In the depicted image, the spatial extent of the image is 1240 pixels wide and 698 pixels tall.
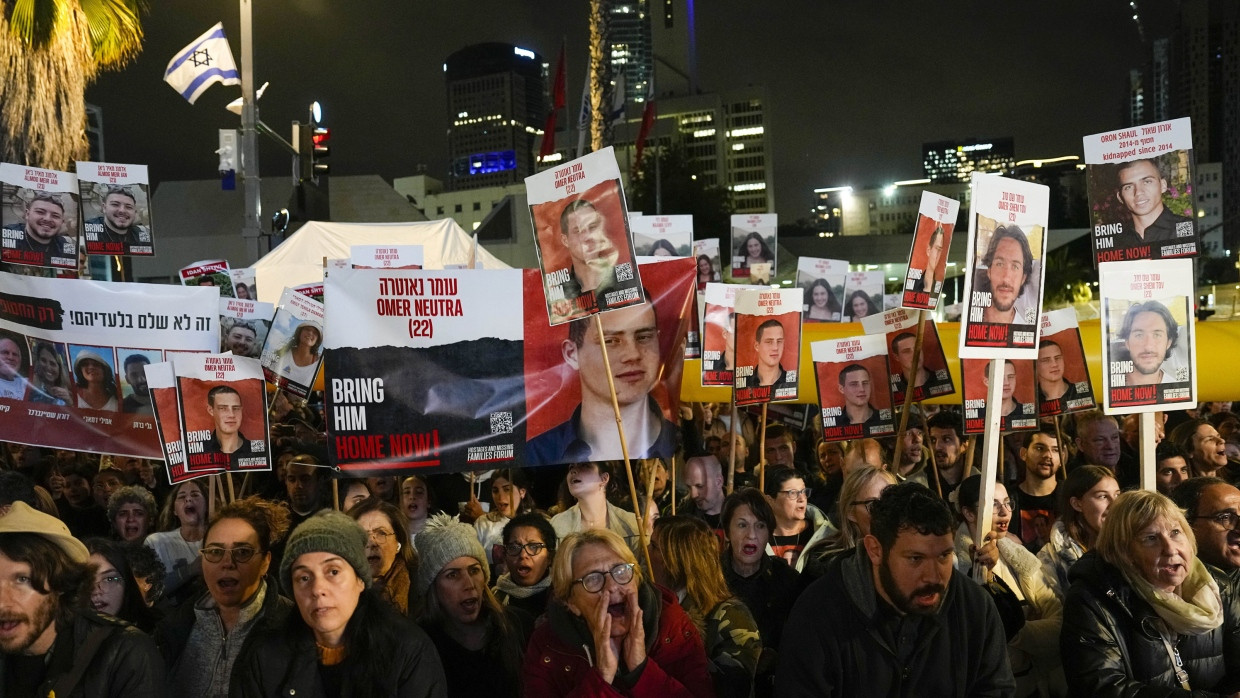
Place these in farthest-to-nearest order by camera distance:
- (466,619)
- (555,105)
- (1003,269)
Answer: (555,105) → (1003,269) → (466,619)

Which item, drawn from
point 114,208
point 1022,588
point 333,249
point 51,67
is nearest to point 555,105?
point 333,249

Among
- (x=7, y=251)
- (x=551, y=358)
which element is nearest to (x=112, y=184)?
(x=7, y=251)

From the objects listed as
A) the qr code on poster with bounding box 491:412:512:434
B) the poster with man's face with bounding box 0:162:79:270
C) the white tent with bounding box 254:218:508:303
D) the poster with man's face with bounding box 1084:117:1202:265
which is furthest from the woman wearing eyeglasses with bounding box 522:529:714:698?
the white tent with bounding box 254:218:508:303

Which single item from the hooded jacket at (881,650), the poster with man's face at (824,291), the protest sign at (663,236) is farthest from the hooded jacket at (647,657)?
the poster with man's face at (824,291)

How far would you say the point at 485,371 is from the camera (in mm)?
5789

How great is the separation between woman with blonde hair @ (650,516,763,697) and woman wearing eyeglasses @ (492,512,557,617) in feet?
1.99

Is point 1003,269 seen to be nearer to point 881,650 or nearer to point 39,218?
point 881,650

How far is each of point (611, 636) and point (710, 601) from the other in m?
0.78

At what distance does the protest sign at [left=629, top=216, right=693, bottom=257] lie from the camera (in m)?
13.4

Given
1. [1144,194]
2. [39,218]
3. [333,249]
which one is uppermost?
[333,249]

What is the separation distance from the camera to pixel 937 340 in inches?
328

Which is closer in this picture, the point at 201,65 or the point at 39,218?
the point at 39,218

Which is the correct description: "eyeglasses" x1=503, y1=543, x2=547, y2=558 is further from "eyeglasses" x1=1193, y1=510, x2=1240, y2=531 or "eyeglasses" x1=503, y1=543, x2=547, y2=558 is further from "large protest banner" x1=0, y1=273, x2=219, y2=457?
"large protest banner" x1=0, y1=273, x2=219, y2=457

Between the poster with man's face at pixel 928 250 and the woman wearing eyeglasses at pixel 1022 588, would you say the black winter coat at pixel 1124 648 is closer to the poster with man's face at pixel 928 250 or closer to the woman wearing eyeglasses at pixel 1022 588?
the woman wearing eyeglasses at pixel 1022 588
